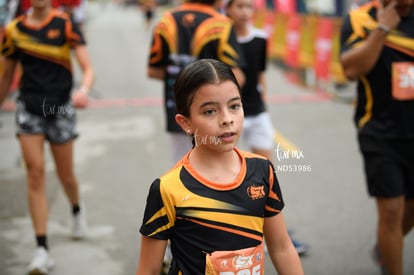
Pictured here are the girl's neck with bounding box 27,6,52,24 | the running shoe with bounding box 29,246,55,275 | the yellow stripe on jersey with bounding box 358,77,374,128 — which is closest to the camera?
the yellow stripe on jersey with bounding box 358,77,374,128

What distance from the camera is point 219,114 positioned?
79.8 inches

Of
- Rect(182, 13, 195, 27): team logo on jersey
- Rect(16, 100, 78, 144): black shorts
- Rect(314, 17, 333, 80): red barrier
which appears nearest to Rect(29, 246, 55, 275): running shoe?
Rect(16, 100, 78, 144): black shorts

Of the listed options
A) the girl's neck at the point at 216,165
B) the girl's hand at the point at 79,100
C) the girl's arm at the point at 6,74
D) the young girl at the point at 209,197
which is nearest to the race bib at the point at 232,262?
the young girl at the point at 209,197

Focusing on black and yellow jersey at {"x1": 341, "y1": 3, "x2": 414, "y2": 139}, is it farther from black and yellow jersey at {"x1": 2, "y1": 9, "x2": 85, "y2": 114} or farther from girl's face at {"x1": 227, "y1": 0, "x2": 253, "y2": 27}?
black and yellow jersey at {"x1": 2, "y1": 9, "x2": 85, "y2": 114}

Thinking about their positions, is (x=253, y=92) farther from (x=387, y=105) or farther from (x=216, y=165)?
(x=216, y=165)

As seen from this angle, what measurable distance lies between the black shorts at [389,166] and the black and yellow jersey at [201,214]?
157 cm

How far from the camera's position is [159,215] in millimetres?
2070

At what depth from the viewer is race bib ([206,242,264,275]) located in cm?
207

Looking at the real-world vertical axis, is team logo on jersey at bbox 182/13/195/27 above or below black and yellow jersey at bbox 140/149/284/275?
above

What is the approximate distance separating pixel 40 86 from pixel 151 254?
2.48m

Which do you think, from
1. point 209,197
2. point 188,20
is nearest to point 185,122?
point 209,197

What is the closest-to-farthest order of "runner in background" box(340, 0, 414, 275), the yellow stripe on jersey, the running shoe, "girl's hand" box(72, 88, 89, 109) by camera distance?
1. "runner in background" box(340, 0, 414, 275)
2. the yellow stripe on jersey
3. "girl's hand" box(72, 88, 89, 109)
4. the running shoe

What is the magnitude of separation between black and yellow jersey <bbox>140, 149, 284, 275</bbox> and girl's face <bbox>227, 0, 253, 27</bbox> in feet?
8.13

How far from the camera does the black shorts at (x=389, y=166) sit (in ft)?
11.4
